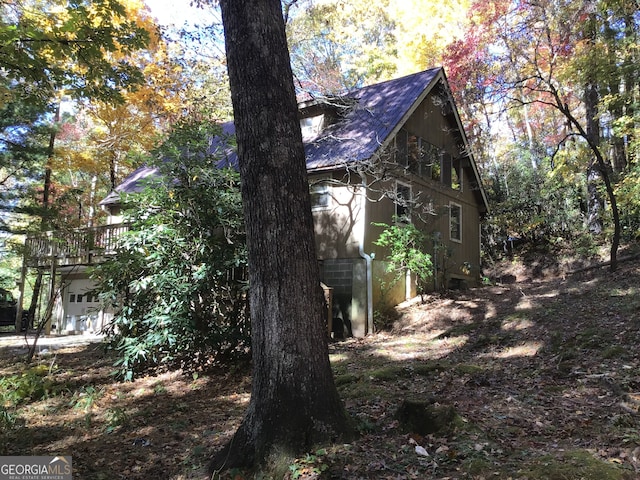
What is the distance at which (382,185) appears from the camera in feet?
40.3

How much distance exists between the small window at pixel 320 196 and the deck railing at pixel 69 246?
6.13 meters

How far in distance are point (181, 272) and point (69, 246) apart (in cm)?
987

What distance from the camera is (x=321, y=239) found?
12367mm

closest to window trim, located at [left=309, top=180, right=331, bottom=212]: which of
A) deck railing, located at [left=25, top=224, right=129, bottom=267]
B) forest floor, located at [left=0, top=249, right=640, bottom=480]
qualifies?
forest floor, located at [left=0, top=249, right=640, bottom=480]

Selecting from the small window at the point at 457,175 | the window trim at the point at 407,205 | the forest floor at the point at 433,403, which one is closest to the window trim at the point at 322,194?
the window trim at the point at 407,205

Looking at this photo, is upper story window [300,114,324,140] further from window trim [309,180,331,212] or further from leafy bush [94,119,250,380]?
leafy bush [94,119,250,380]

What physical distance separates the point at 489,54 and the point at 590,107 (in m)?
4.11

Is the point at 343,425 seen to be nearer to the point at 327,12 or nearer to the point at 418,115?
the point at 418,115

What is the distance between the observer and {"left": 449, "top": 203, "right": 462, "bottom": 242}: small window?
1542cm

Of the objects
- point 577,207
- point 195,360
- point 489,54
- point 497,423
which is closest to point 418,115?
point 489,54

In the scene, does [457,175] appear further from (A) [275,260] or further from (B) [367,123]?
(A) [275,260]

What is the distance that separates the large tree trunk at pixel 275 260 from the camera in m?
3.54

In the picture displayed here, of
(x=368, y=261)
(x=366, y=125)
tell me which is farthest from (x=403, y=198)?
(x=368, y=261)

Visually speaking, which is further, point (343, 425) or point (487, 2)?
point (487, 2)
